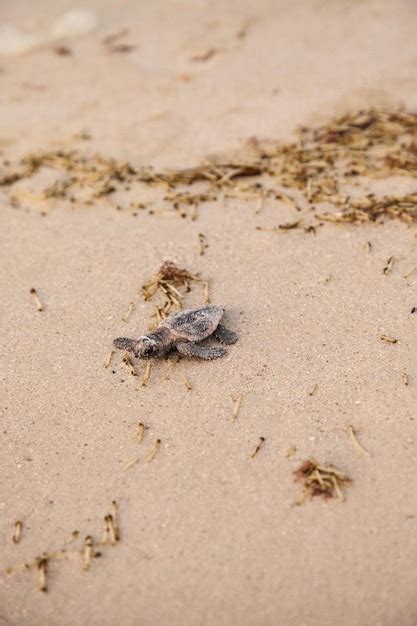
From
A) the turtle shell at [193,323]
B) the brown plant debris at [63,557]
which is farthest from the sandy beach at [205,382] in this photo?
the turtle shell at [193,323]

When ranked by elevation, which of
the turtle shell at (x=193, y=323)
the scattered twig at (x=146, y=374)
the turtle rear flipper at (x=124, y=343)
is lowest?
the scattered twig at (x=146, y=374)

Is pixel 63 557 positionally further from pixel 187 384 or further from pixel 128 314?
pixel 128 314

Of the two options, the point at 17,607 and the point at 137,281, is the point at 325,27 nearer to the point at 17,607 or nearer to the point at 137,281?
the point at 137,281

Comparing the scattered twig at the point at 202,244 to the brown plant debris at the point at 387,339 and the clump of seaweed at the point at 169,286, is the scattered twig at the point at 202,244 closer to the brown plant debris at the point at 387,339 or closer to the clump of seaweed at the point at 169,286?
the clump of seaweed at the point at 169,286

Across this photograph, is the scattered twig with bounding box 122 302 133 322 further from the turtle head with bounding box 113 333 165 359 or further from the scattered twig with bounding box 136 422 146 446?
the scattered twig with bounding box 136 422 146 446

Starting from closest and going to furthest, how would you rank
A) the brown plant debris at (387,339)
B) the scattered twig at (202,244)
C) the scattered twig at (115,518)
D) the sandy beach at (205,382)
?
the sandy beach at (205,382), the scattered twig at (115,518), the brown plant debris at (387,339), the scattered twig at (202,244)

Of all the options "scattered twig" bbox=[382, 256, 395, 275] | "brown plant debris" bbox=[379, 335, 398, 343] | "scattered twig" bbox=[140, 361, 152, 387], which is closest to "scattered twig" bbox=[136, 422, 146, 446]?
"scattered twig" bbox=[140, 361, 152, 387]
